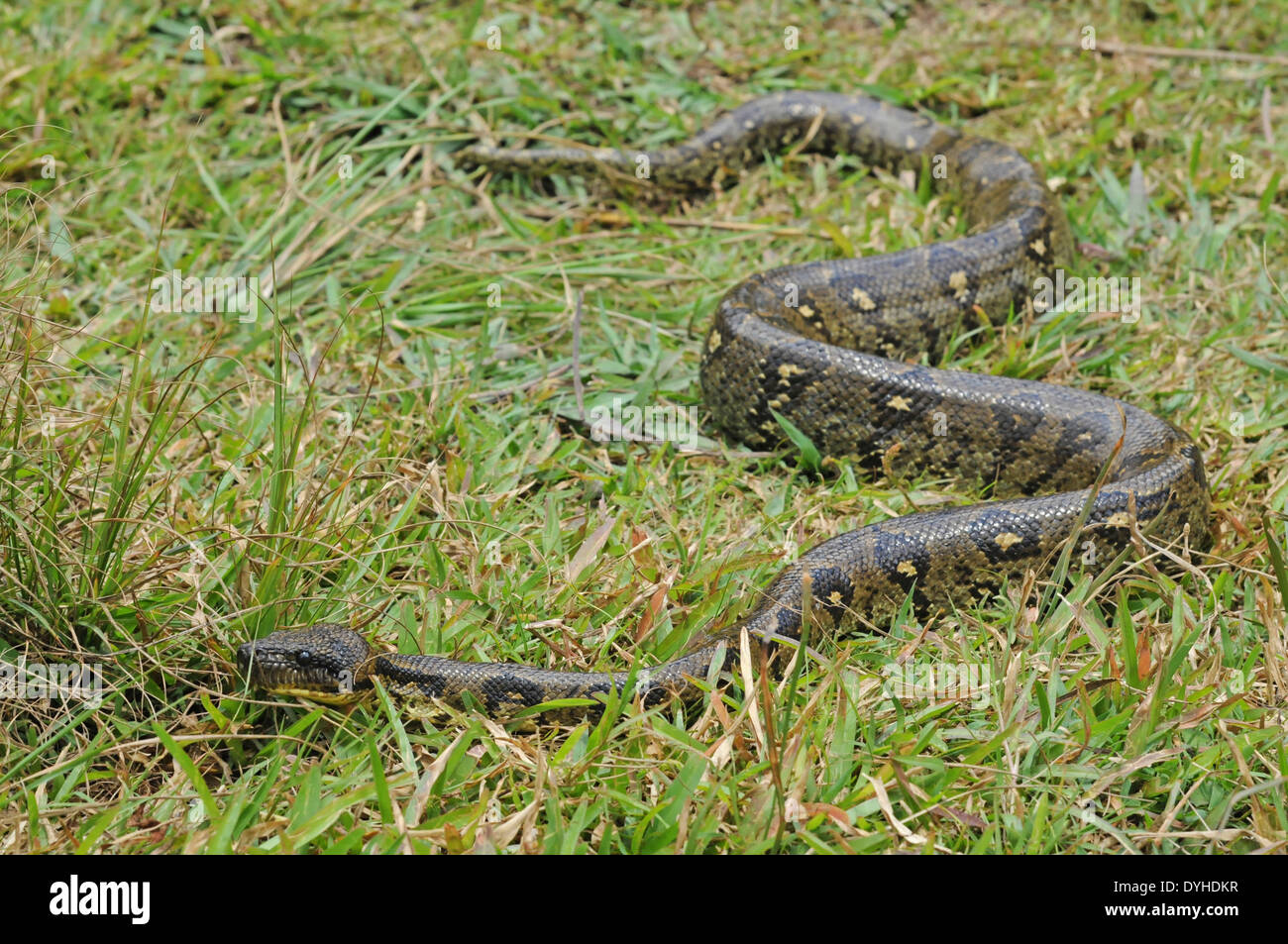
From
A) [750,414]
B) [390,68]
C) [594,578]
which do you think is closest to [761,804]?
[594,578]

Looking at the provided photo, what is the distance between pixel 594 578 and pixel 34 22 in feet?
23.4

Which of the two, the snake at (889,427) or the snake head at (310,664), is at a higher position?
the snake at (889,427)

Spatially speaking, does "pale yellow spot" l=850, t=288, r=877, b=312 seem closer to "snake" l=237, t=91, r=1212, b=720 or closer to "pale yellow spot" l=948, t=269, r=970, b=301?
"snake" l=237, t=91, r=1212, b=720

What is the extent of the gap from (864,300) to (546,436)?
221cm

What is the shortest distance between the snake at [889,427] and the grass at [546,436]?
16 centimetres

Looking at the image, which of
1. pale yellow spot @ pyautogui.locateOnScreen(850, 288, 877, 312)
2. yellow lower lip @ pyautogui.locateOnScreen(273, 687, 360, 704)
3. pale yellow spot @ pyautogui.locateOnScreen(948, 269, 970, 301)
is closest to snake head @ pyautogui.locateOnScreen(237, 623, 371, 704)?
yellow lower lip @ pyautogui.locateOnScreen(273, 687, 360, 704)

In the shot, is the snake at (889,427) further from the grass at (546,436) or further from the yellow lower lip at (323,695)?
the grass at (546,436)

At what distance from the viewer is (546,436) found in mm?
6211

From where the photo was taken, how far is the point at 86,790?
4078 mm

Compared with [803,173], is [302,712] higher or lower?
lower

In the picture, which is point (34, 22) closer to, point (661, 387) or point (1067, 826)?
point (661, 387)

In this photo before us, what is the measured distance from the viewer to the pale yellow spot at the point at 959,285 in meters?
7.03

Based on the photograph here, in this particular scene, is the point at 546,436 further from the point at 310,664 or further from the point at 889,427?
the point at 310,664

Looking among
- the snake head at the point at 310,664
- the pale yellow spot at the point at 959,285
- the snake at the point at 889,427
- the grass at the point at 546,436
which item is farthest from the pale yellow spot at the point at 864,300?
the snake head at the point at 310,664
